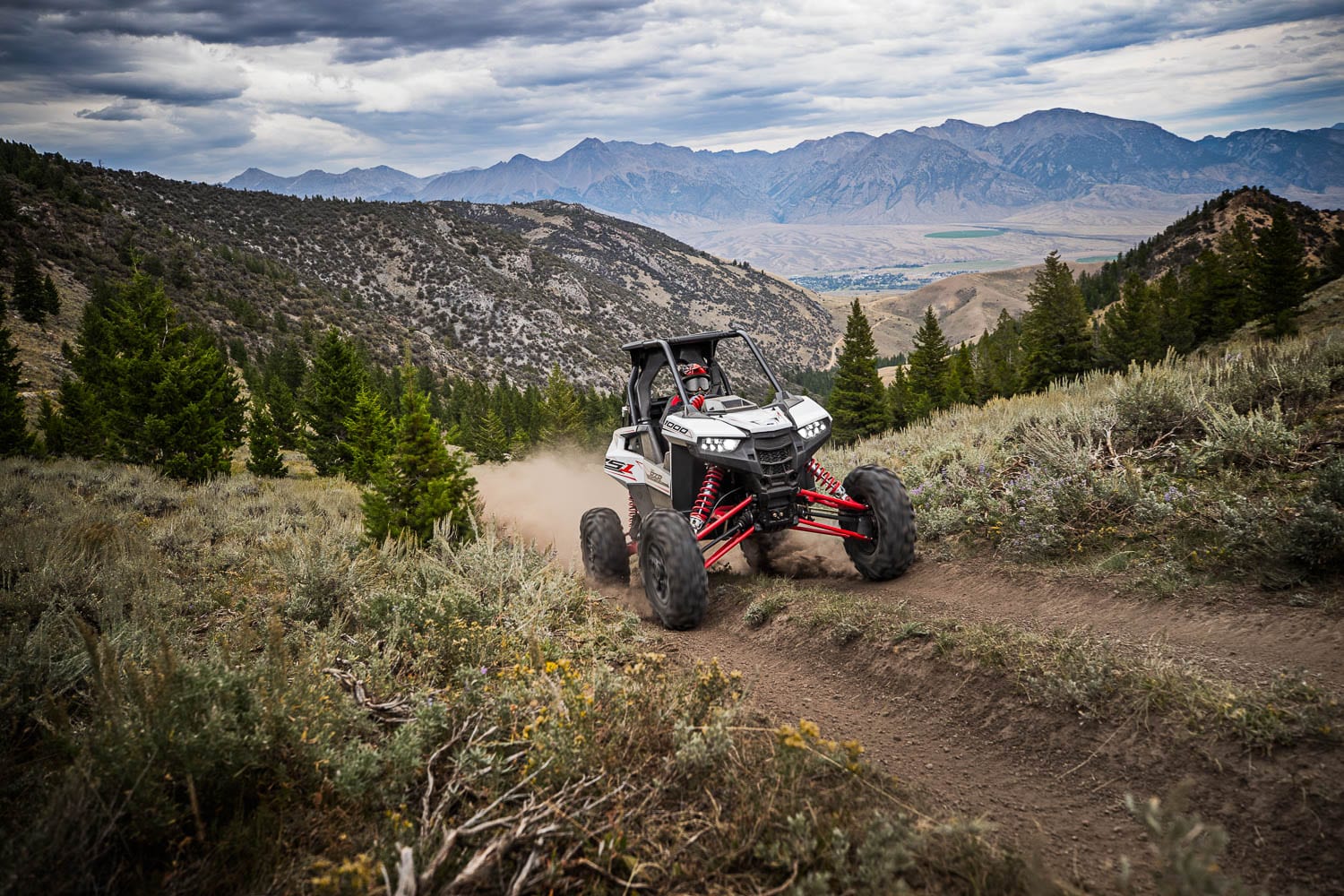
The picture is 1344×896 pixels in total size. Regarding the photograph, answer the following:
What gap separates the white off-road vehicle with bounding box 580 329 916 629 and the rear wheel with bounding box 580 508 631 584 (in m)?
0.01

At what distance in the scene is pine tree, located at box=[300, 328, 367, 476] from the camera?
29.4 meters

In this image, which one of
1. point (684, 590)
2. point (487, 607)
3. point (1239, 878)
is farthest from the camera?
point (684, 590)

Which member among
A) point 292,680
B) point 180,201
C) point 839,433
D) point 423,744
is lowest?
point 839,433

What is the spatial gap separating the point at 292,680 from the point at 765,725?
8.89 ft

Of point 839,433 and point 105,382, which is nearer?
point 105,382

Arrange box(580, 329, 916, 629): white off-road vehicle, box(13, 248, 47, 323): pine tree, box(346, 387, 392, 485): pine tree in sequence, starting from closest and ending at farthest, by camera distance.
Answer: box(580, 329, 916, 629): white off-road vehicle
box(346, 387, 392, 485): pine tree
box(13, 248, 47, 323): pine tree

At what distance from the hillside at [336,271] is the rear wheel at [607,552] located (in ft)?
184

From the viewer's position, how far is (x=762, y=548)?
8969mm

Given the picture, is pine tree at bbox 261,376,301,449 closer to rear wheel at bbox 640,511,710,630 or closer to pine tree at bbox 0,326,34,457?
pine tree at bbox 0,326,34,457

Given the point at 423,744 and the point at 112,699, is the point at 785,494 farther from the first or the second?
the point at 112,699

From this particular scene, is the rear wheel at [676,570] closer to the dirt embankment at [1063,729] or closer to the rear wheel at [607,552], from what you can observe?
the dirt embankment at [1063,729]

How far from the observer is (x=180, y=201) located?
394 feet

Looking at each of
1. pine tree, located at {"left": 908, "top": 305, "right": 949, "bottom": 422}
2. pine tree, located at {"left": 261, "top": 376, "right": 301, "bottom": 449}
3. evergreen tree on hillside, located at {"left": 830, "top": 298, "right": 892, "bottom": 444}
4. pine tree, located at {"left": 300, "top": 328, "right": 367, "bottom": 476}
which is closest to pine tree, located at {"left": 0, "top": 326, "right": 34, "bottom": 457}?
pine tree, located at {"left": 300, "top": 328, "right": 367, "bottom": 476}

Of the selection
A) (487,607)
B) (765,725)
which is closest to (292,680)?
(487,607)
